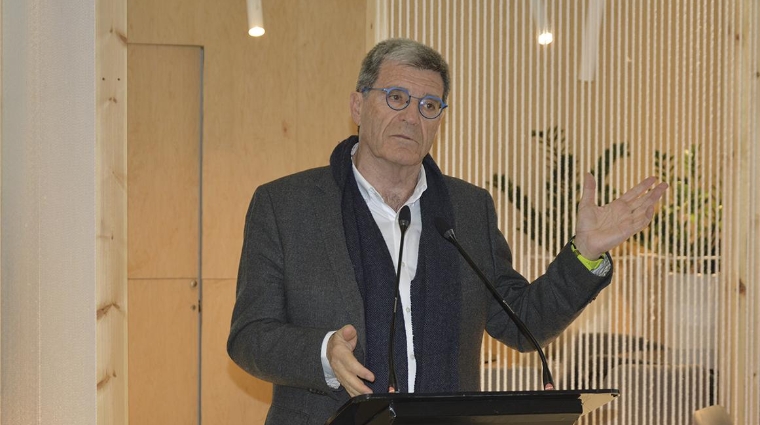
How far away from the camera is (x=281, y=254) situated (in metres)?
2.33

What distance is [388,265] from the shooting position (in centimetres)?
236

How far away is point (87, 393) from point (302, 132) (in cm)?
435

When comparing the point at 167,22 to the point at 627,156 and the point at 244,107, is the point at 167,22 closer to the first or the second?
the point at 244,107

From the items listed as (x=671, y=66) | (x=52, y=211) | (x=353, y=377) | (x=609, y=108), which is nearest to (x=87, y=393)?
(x=52, y=211)

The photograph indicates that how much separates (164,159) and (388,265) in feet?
13.6

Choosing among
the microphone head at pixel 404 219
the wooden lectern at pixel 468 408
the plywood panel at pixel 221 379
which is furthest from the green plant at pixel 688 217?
the plywood panel at pixel 221 379

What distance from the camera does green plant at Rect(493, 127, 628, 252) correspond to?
4.03 m

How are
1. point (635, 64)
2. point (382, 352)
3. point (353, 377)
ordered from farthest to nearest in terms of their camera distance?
point (635, 64)
point (382, 352)
point (353, 377)

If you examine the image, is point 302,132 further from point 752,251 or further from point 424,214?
point 424,214

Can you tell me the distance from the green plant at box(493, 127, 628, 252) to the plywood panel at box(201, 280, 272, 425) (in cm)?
266

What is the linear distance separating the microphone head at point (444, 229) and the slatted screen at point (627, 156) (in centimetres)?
164

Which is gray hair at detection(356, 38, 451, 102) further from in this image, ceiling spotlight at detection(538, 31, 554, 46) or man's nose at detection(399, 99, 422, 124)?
ceiling spotlight at detection(538, 31, 554, 46)

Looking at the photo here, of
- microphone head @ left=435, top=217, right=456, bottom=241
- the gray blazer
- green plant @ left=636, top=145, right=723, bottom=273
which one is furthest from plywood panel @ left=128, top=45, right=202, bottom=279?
microphone head @ left=435, top=217, right=456, bottom=241

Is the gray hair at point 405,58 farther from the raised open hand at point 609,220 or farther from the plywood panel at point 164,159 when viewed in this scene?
the plywood panel at point 164,159
